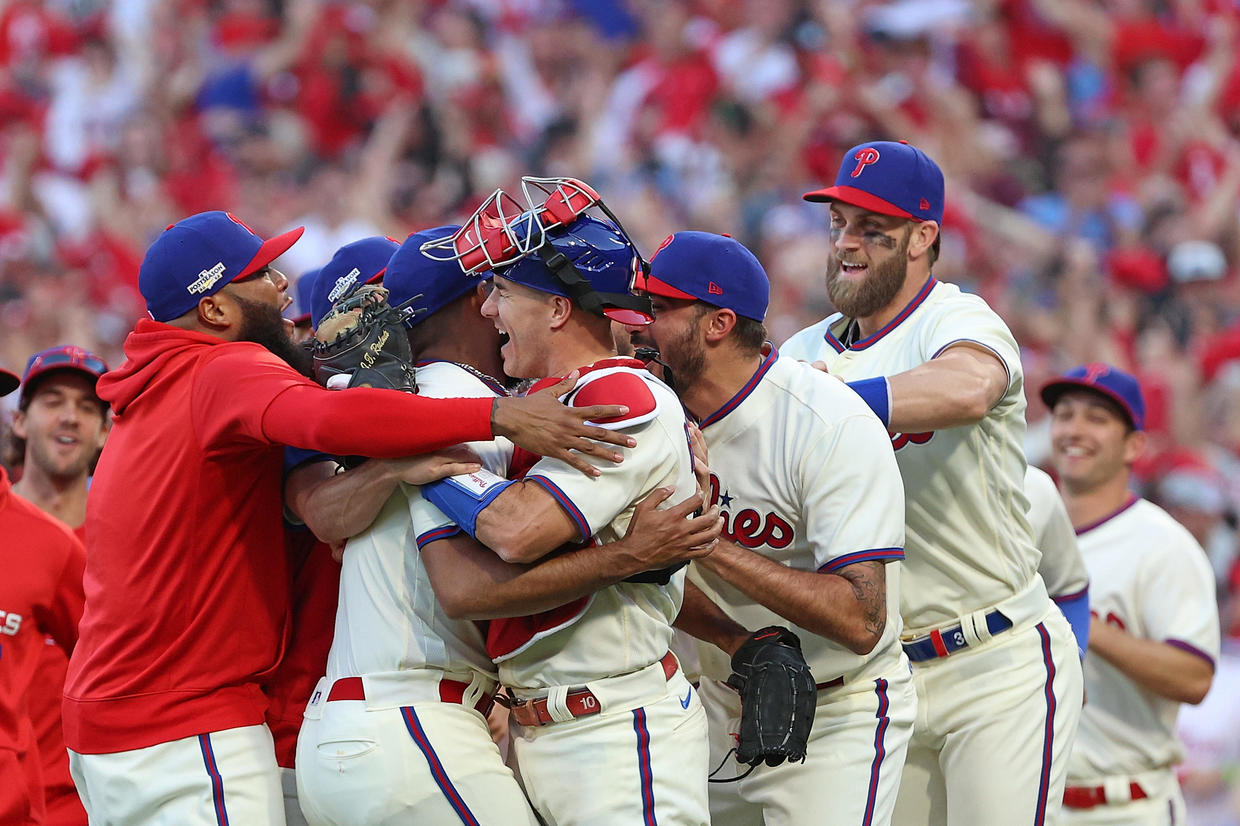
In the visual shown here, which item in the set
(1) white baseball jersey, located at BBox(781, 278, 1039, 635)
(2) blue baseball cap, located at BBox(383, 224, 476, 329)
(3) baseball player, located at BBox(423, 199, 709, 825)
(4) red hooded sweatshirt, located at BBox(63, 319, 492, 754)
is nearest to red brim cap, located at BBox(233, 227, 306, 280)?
(4) red hooded sweatshirt, located at BBox(63, 319, 492, 754)

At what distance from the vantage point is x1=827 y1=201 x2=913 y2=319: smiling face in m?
4.45

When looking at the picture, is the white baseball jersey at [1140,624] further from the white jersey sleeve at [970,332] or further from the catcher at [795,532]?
the catcher at [795,532]

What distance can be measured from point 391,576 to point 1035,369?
701 centimetres

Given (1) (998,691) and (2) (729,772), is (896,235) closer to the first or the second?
(1) (998,691)

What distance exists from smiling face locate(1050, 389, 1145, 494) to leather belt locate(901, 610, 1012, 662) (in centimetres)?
206

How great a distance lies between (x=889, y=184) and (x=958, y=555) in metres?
1.22

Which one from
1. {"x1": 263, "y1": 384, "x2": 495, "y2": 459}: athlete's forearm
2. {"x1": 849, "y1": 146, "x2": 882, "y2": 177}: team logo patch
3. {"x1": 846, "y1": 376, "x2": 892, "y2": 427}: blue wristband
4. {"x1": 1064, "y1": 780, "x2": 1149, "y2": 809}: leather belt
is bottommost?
{"x1": 1064, "y1": 780, "x2": 1149, "y2": 809}: leather belt

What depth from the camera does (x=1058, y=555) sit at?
4.95m

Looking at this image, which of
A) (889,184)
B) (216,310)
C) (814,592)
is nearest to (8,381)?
(216,310)

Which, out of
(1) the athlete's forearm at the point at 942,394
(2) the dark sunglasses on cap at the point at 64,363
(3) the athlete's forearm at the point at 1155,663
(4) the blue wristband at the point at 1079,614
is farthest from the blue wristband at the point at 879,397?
(2) the dark sunglasses on cap at the point at 64,363

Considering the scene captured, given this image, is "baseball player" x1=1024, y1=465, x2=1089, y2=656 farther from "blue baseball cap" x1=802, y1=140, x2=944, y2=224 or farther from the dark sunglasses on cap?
the dark sunglasses on cap

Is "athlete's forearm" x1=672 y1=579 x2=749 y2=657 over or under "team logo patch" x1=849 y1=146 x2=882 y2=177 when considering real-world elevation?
under

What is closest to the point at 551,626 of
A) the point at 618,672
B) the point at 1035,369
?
the point at 618,672

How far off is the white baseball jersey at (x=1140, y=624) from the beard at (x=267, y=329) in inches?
150
